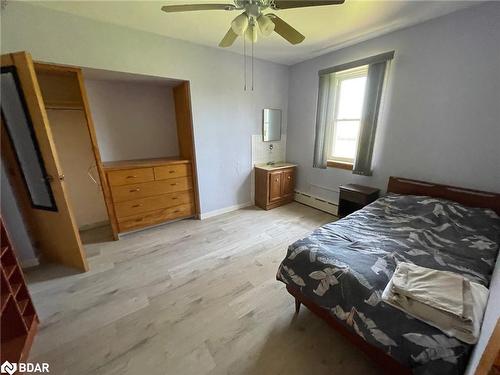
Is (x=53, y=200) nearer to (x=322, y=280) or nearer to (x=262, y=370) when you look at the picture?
(x=262, y=370)

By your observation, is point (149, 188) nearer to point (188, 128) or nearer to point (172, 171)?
point (172, 171)

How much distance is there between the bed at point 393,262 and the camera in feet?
3.15

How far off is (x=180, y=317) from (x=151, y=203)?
1715 mm

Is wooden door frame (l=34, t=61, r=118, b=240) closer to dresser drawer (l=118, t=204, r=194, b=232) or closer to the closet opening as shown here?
the closet opening

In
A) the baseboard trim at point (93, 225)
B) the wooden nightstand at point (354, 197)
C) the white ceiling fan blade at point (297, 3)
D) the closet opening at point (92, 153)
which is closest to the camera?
the white ceiling fan blade at point (297, 3)

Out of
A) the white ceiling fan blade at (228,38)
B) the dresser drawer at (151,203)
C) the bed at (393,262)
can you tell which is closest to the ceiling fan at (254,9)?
the white ceiling fan blade at (228,38)

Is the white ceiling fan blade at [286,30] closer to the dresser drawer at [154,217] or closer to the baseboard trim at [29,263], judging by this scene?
the dresser drawer at [154,217]

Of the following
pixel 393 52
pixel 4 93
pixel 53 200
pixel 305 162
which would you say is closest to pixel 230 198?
pixel 305 162

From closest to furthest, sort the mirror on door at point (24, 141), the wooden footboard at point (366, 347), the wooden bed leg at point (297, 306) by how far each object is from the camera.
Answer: the wooden footboard at point (366, 347), the wooden bed leg at point (297, 306), the mirror on door at point (24, 141)

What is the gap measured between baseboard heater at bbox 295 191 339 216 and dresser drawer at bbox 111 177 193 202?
6.72 feet

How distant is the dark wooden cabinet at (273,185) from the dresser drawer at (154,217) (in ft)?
4.03

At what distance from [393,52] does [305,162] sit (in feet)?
6.22

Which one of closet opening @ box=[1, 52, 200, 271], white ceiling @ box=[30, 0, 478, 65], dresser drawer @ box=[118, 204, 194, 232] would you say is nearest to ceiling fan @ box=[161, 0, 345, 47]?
white ceiling @ box=[30, 0, 478, 65]

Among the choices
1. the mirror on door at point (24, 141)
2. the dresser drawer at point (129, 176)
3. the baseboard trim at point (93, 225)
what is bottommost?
the baseboard trim at point (93, 225)
